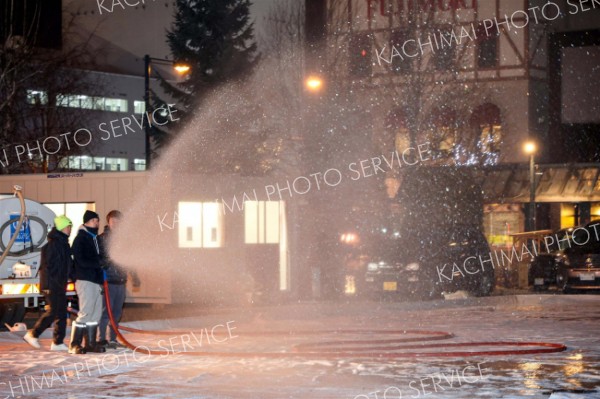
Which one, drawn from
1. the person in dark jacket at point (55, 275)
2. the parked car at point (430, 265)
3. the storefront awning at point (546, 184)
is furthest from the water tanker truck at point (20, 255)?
the storefront awning at point (546, 184)

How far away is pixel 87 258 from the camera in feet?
40.4

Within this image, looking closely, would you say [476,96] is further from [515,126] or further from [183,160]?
[183,160]

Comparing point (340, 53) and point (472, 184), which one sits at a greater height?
point (340, 53)

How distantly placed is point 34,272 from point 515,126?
102 ft

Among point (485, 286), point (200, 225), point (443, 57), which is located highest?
point (443, 57)

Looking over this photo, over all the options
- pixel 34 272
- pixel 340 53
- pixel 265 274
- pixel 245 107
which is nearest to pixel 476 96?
pixel 340 53

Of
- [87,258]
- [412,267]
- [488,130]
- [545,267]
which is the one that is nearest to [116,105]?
[488,130]

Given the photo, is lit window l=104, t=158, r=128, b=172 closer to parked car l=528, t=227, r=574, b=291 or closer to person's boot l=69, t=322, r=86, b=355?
parked car l=528, t=227, r=574, b=291

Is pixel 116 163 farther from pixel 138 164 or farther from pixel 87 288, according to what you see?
pixel 87 288

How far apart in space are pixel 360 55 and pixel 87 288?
3172 centimetres

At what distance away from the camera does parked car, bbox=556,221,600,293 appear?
23.8 m

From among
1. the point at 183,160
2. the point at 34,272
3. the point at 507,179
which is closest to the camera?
the point at 34,272

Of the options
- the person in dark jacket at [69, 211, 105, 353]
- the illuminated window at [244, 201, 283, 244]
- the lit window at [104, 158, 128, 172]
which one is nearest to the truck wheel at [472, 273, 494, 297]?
the illuminated window at [244, 201, 283, 244]

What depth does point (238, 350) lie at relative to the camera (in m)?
12.5
